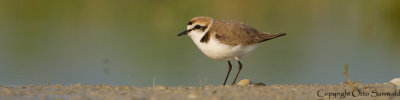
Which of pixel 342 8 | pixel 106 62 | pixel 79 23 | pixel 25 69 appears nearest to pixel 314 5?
pixel 342 8

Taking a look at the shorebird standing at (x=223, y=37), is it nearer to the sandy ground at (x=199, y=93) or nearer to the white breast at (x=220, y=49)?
the white breast at (x=220, y=49)

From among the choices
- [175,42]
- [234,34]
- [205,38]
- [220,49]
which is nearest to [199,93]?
[220,49]

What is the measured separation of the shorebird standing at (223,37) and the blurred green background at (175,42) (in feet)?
3.16

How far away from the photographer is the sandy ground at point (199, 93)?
7.40m

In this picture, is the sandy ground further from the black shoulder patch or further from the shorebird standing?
the black shoulder patch

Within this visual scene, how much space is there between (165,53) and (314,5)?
10.2 metres

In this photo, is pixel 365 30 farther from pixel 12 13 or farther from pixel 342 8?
pixel 12 13

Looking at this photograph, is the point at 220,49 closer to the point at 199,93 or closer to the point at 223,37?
the point at 223,37

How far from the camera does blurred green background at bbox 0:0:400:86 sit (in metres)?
11.9

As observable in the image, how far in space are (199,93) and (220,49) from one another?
1437mm

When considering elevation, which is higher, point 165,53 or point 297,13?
point 297,13

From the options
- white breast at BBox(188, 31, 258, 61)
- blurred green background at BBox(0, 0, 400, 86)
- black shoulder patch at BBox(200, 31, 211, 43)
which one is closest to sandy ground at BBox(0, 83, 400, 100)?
white breast at BBox(188, 31, 258, 61)

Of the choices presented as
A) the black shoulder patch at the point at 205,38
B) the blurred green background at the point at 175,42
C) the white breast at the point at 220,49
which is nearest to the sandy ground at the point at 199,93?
the white breast at the point at 220,49

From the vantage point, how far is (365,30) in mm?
17688
